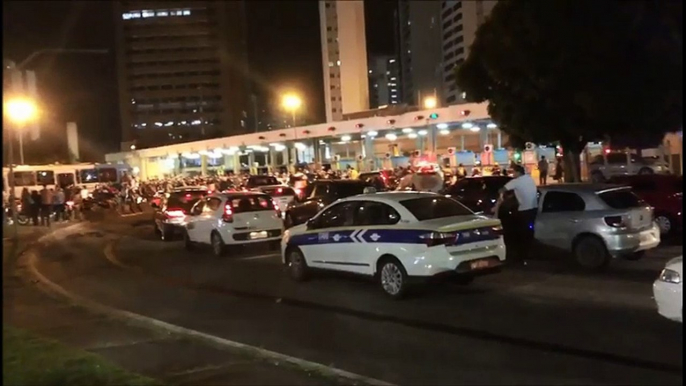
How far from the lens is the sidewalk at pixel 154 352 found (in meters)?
7.81

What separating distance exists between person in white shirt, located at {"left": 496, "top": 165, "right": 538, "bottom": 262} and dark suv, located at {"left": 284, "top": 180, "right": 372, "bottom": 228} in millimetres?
8605

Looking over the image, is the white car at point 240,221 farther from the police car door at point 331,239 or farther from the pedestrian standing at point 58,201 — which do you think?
the pedestrian standing at point 58,201

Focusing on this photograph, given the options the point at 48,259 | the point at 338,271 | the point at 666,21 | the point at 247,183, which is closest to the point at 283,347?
the point at 338,271

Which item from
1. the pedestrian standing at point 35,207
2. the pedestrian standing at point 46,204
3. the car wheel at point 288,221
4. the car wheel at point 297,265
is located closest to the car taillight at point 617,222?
the car wheel at point 297,265

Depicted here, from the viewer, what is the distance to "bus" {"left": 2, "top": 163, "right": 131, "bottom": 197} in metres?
48.6

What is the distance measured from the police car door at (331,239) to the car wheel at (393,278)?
82 cm

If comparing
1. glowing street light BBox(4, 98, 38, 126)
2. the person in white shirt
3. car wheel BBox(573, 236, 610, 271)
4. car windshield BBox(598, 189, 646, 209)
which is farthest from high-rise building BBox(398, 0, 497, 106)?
car wheel BBox(573, 236, 610, 271)

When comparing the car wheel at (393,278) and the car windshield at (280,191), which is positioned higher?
the car windshield at (280,191)

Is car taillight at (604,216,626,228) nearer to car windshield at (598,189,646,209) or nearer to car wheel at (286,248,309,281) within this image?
car windshield at (598,189,646,209)

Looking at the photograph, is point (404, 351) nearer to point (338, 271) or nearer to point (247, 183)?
point (338, 271)

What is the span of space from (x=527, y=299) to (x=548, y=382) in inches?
170

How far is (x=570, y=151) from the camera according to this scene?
24281 mm

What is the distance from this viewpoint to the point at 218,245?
768 inches

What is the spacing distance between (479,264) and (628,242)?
332 centimetres
